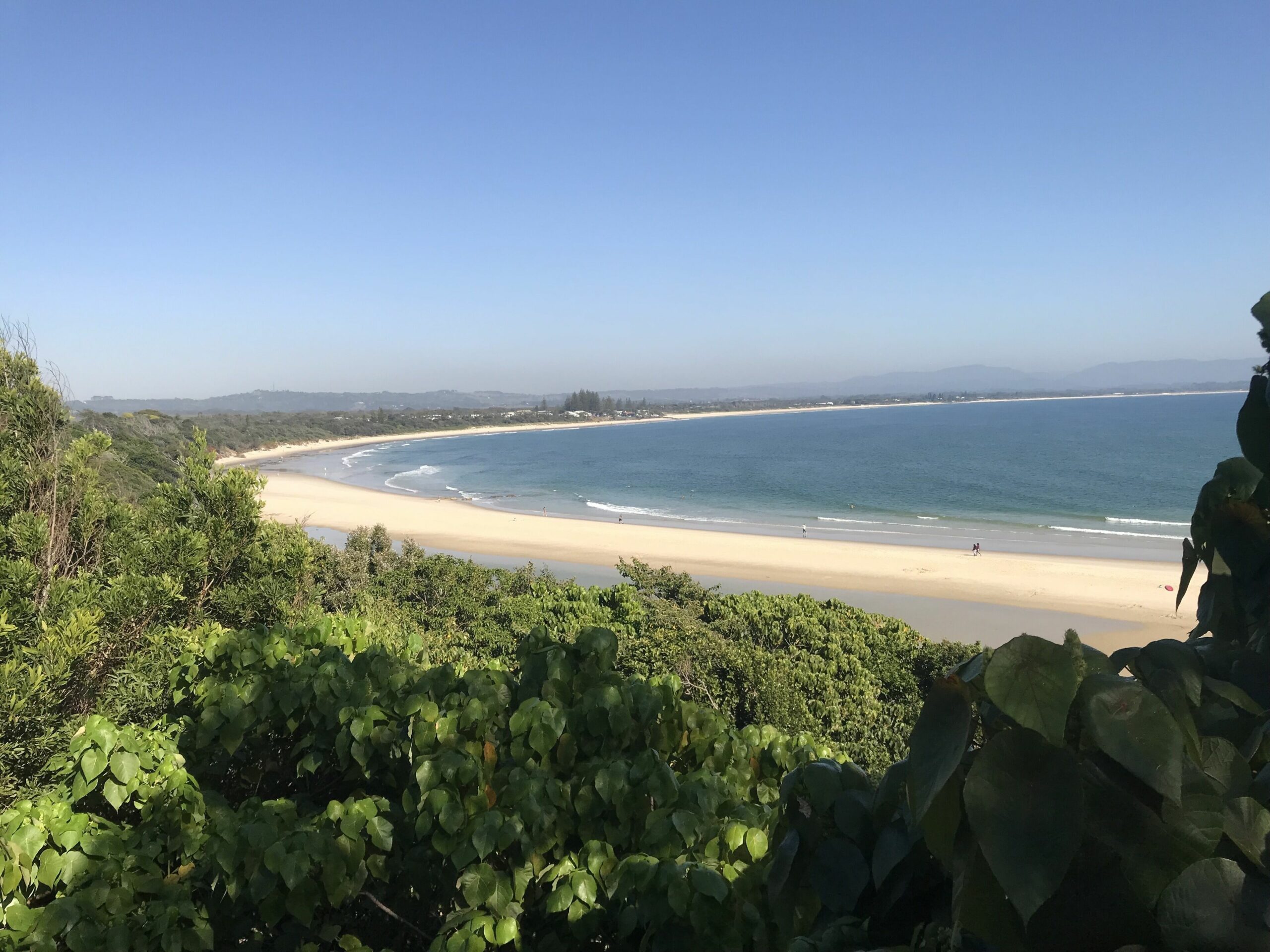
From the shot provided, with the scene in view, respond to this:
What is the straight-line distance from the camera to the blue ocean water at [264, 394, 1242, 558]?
3575 cm

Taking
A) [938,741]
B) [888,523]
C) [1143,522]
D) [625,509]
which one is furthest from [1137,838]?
[625,509]

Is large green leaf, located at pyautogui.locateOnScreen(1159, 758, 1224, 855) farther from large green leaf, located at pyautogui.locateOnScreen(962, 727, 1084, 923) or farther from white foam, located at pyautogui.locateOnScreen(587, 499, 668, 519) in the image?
white foam, located at pyautogui.locateOnScreen(587, 499, 668, 519)

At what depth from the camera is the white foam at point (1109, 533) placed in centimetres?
3189

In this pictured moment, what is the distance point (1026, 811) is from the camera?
2.14ft

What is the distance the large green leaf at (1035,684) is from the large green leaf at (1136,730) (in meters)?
0.02

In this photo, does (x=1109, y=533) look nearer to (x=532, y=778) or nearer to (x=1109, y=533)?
(x=1109, y=533)

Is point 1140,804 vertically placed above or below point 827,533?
above

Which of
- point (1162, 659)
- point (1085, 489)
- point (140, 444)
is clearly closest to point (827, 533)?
point (1085, 489)

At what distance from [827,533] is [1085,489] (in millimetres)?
21769

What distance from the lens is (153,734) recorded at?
2.78 metres

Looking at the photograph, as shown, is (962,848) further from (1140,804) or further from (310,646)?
(310,646)

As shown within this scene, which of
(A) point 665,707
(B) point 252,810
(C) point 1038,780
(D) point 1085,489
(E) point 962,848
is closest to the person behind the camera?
(C) point 1038,780

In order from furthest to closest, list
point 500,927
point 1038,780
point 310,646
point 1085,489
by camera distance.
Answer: point 1085,489 → point 310,646 → point 500,927 → point 1038,780

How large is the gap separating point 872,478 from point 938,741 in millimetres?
59080
